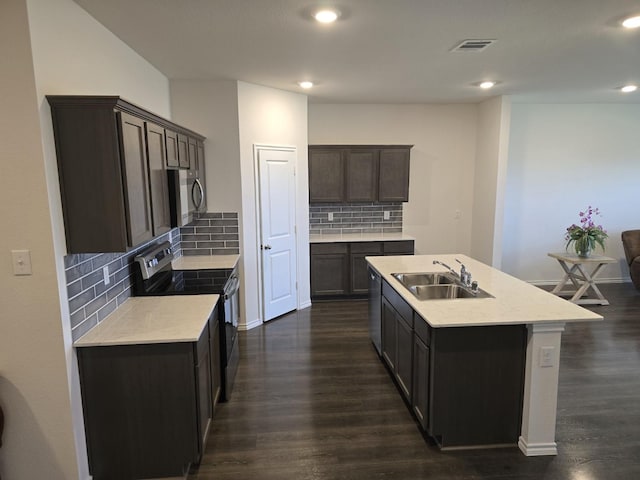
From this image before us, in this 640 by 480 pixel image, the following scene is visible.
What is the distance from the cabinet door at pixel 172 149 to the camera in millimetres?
2926

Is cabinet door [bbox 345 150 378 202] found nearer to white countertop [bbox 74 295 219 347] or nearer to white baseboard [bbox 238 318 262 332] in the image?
white baseboard [bbox 238 318 262 332]

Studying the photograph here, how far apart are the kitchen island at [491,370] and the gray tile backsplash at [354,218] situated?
344 cm

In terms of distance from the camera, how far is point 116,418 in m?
2.24

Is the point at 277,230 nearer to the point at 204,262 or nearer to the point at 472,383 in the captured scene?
the point at 204,262

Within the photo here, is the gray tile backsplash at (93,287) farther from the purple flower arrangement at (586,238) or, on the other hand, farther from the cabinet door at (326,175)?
the purple flower arrangement at (586,238)

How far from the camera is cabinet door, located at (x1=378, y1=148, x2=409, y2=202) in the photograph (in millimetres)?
5645

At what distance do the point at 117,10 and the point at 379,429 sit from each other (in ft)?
10.3

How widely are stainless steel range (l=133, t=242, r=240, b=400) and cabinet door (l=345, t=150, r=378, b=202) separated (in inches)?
102

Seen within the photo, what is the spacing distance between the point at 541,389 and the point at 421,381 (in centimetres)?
70

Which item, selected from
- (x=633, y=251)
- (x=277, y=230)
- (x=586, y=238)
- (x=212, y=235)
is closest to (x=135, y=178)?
(x=212, y=235)

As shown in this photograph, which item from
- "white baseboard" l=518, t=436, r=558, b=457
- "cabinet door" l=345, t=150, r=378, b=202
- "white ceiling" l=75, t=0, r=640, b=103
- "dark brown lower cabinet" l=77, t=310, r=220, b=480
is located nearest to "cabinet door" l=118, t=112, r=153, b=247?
"dark brown lower cabinet" l=77, t=310, r=220, b=480

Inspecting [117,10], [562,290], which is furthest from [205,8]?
[562,290]

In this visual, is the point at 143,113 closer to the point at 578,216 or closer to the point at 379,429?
the point at 379,429

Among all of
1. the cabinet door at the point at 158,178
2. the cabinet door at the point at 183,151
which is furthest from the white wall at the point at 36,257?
the cabinet door at the point at 183,151
